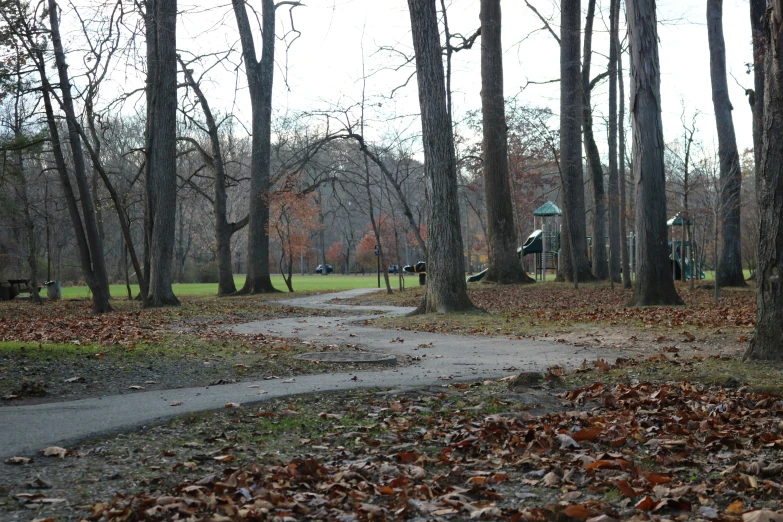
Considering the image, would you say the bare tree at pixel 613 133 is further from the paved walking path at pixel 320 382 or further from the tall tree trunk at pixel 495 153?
the paved walking path at pixel 320 382

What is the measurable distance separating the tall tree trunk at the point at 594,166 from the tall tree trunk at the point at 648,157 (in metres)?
12.6

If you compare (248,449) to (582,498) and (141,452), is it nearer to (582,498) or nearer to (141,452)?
(141,452)

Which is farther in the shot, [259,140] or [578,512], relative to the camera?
[259,140]

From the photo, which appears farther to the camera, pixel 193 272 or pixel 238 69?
pixel 193 272

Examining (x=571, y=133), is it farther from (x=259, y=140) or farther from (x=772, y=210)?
(x=772, y=210)

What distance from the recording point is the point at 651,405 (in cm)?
638

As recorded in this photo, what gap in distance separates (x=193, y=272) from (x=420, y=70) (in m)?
48.1

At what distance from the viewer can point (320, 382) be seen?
7727mm

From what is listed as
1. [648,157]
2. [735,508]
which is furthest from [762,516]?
[648,157]

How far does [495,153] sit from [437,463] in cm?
2179

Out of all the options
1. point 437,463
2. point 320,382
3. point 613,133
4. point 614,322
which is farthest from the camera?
point 613,133

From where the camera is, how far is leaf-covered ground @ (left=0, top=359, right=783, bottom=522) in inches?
151

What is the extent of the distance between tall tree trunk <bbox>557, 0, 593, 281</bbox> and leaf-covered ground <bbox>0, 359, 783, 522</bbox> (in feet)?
67.9

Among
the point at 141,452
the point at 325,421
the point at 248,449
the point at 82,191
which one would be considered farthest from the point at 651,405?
the point at 82,191
